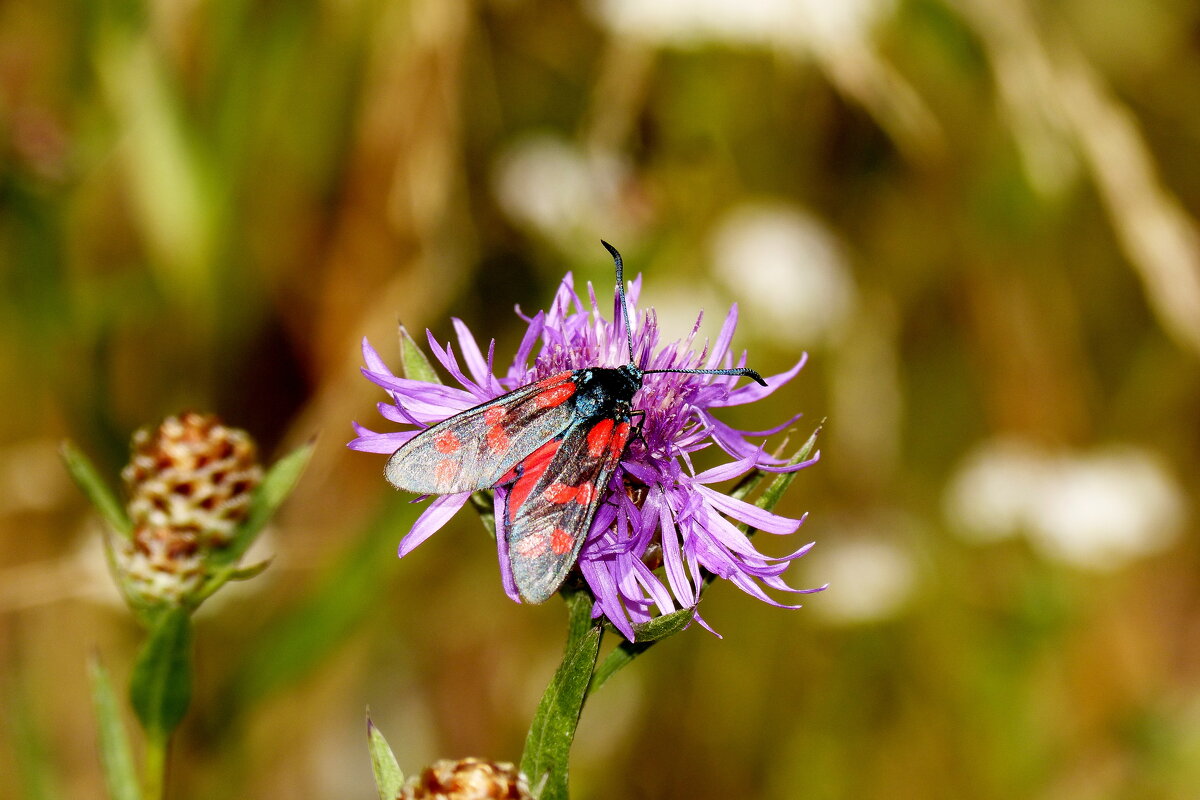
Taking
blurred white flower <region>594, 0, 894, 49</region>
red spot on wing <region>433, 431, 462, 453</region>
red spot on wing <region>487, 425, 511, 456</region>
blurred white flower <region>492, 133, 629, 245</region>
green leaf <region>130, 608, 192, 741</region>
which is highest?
blurred white flower <region>594, 0, 894, 49</region>

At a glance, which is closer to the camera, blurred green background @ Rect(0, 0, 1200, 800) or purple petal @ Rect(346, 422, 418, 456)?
purple petal @ Rect(346, 422, 418, 456)

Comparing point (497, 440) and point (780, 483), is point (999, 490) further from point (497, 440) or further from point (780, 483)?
point (497, 440)

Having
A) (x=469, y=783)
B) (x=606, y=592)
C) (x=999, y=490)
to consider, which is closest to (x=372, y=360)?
(x=606, y=592)

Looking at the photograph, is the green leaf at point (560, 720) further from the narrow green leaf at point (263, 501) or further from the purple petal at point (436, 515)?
the narrow green leaf at point (263, 501)

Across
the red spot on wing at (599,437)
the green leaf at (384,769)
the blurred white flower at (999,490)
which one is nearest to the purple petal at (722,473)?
the red spot on wing at (599,437)

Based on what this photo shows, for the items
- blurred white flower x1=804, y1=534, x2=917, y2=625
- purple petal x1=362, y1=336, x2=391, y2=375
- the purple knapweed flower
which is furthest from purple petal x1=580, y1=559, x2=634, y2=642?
blurred white flower x1=804, y1=534, x2=917, y2=625

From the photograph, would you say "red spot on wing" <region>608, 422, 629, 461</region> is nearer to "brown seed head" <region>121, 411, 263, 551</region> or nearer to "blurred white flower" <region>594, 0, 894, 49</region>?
"brown seed head" <region>121, 411, 263, 551</region>
